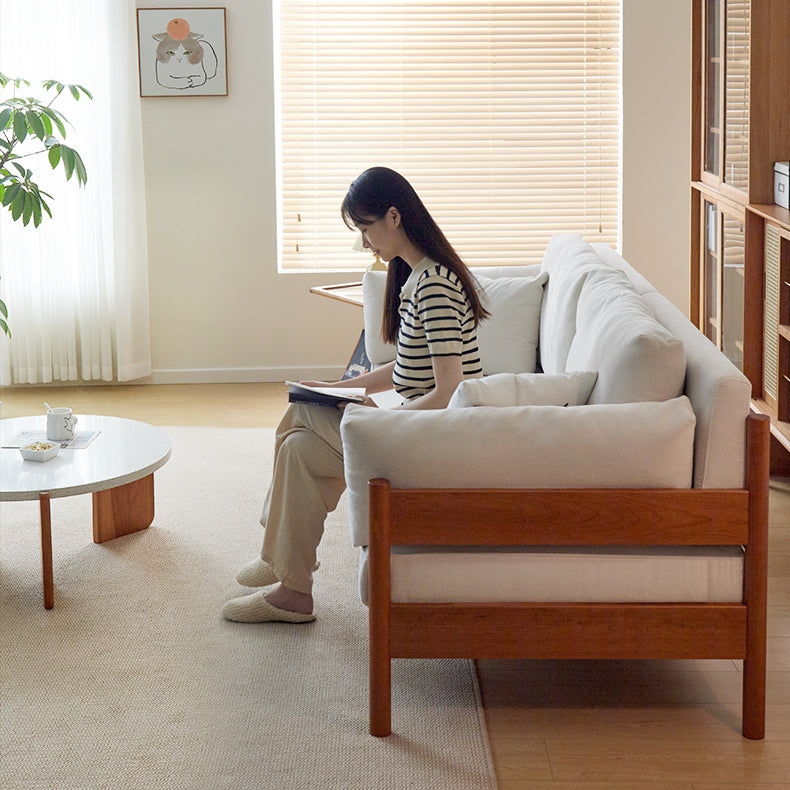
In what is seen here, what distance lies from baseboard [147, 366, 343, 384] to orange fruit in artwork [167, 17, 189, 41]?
1625 mm

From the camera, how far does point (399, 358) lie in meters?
2.74

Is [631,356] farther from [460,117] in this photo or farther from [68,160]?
[460,117]

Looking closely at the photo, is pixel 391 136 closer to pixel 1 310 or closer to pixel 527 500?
pixel 1 310

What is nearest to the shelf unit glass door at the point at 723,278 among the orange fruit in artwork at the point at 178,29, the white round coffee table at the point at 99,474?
the white round coffee table at the point at 99,474

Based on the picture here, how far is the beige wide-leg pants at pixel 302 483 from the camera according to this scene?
262cm

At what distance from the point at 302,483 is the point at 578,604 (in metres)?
0.77

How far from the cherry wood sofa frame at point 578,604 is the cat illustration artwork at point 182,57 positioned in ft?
11.8

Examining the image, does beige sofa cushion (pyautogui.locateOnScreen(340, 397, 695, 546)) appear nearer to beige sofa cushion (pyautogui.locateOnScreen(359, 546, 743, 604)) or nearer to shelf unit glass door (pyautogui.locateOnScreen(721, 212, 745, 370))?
beige sofa cushion (pyautogui.locateOnScreen(359, 546, 743, 604))

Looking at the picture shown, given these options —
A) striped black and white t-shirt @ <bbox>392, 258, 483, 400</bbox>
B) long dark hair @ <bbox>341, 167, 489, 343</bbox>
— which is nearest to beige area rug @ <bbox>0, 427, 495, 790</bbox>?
striped black and white t-shirt @ <bbox>392, 258, 483, 400</bbox>

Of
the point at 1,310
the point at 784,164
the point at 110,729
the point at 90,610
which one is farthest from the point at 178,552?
the point at 784,164

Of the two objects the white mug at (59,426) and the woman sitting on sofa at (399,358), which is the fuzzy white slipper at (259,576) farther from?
the white mug at (59,426)

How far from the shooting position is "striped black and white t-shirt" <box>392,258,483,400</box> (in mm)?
2557

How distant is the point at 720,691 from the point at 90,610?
63.3 inches

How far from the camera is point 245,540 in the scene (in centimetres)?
337
